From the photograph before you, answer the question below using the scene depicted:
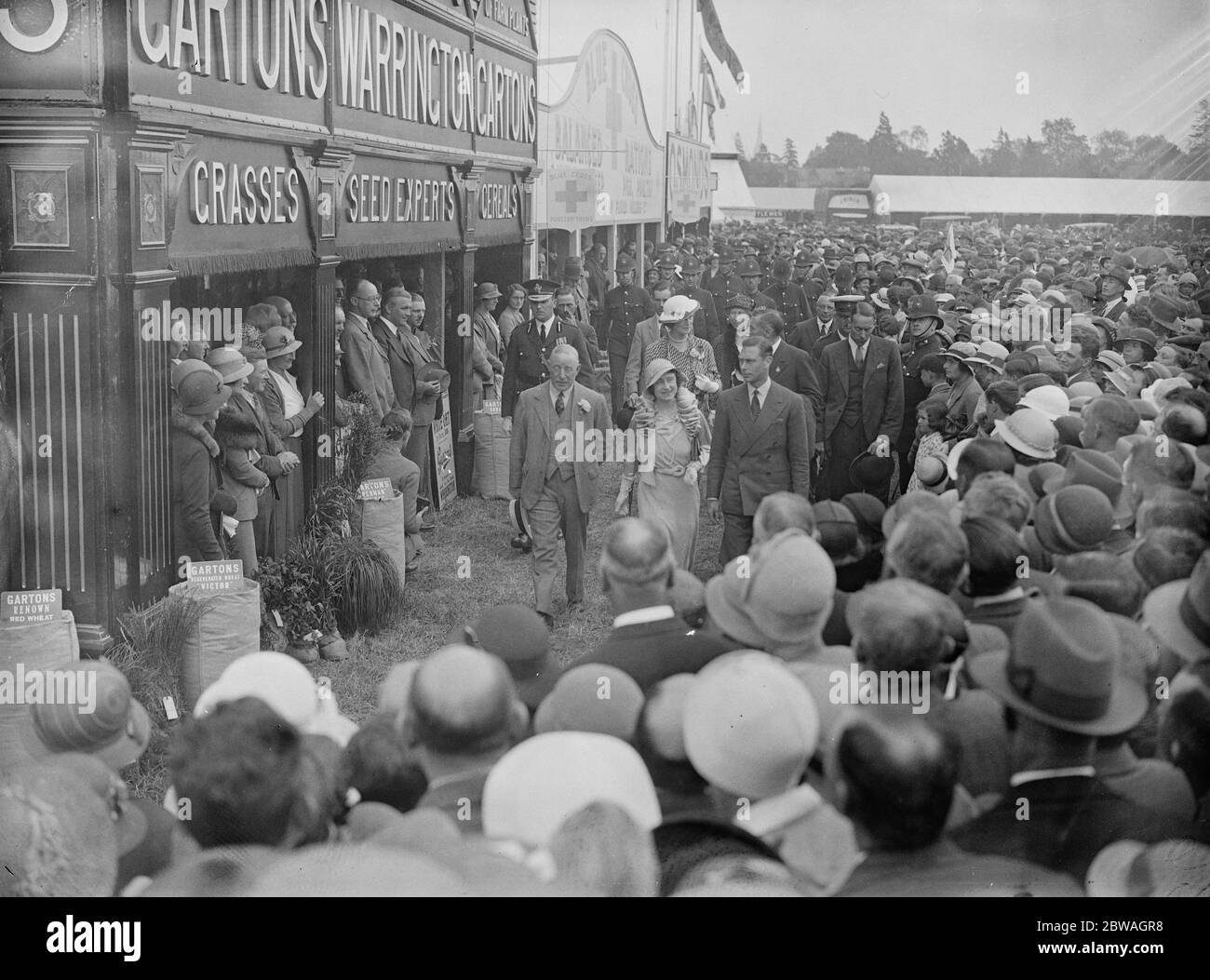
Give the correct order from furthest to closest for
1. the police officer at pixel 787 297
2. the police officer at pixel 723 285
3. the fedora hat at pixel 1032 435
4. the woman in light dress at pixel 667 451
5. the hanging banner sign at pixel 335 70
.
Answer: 1. the police officer at pixel 787 297
2. the police officer at pixel 723 285
3. the woman in light dress at pixel 667 451
4. the fedora hat at pixel 1032 435
5. the hanging banner sign at pixel 335 70

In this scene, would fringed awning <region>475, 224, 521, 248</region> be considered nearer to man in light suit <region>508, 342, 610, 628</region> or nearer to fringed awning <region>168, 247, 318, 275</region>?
man in light suit <region>508, 342, 610, 628</region>

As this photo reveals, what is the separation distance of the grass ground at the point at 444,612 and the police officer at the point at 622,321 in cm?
363

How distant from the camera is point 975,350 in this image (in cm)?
706

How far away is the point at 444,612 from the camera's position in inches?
194

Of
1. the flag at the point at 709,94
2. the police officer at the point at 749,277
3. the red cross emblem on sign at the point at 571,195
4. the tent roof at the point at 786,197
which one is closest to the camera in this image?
the flag at the point at 709,94

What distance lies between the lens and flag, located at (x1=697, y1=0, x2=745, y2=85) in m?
4.68

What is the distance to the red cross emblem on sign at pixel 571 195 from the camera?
8.66 m

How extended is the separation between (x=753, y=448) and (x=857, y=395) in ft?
5.68

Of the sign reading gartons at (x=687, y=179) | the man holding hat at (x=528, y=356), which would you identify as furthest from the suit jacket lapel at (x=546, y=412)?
the sign reading gartons at (x=687, y=179)

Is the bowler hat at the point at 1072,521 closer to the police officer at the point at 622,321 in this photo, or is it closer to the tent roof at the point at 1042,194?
the tent roof at the point at 1042,194

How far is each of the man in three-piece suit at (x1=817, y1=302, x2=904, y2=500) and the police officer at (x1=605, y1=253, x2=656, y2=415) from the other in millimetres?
2604
